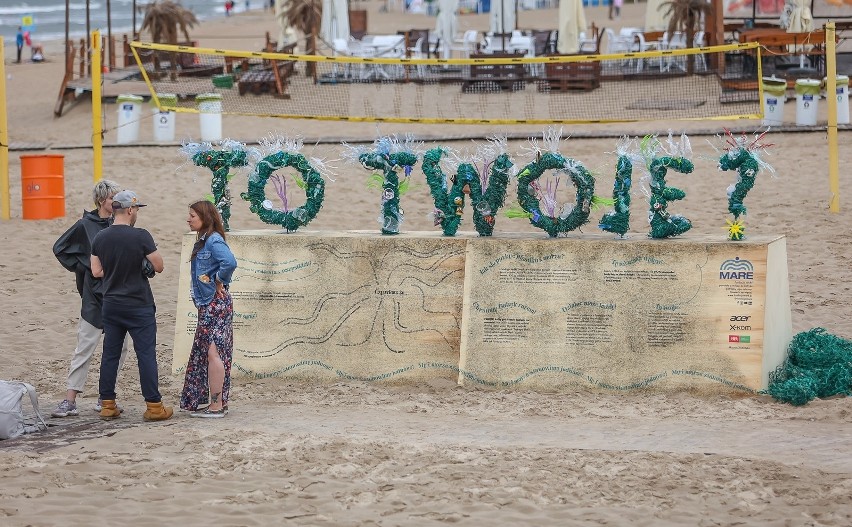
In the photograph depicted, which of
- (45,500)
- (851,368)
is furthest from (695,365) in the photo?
(45,500)

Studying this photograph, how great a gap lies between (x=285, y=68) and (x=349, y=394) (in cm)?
1537

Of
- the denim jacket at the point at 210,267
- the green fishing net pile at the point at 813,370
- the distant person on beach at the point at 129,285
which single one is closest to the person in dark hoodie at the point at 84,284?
the distant person on beach at the point at 129,285

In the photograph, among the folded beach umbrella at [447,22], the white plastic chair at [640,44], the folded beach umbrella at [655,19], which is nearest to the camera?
the folded beach umbrella at [447,22]

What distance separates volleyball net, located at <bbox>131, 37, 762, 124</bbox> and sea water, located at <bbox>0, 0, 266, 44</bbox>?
120ft

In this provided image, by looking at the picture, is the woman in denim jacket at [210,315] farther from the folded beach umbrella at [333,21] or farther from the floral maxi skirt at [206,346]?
the folded beach umbrella at [333,21]

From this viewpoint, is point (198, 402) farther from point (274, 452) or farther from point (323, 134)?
point (323, 134)

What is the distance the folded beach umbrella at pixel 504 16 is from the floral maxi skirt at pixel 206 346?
59.2 ft

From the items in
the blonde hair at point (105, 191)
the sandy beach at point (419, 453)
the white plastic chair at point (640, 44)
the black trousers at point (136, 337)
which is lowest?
the sandy beach at point (419, 453)

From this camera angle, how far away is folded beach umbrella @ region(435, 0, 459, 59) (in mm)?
25578

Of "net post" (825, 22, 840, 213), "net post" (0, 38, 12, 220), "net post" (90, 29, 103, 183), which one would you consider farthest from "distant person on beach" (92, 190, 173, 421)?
"net post" (825, 22, 840, 213)

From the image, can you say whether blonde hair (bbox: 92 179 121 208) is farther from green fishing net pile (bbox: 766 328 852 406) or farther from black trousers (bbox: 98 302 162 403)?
green fishing net pile (bbox: 766 328 852 406)

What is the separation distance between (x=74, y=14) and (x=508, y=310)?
66.3 metres

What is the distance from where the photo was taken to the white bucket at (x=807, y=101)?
57.8 feet

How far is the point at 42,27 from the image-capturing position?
62.7 meters
